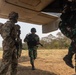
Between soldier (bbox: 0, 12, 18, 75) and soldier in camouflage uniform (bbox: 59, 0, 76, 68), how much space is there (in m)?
1.53

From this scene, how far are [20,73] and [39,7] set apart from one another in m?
3.57

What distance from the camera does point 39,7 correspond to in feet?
25.0

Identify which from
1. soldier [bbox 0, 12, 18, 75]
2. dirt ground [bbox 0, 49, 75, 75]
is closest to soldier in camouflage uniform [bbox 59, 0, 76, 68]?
soldier [bbox 0, 12, 18, 75]

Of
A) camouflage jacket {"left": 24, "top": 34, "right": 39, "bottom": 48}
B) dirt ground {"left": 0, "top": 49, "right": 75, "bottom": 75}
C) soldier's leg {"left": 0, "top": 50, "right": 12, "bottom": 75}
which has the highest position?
camouflage jacket {"left": 24, "top": 34, "right": 39, "bottom": 48}

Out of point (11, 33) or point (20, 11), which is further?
point (20, 11)

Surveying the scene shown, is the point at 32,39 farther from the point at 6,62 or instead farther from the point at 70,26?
the point at 70,26

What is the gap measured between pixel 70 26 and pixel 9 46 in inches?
72.8

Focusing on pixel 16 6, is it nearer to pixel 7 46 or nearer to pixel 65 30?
pixel 7 46

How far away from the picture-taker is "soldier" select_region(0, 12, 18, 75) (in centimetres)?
682

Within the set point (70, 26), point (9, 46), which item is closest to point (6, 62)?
point (9, 46)

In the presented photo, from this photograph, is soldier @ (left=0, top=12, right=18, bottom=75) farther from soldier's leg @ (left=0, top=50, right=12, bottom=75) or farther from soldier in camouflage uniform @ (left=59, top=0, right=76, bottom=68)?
soldier in camouflage uniform @ (left=59, top=0, right=76, bottom=68)

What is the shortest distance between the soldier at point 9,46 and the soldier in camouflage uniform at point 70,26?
1.53 m

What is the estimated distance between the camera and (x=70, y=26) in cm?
578

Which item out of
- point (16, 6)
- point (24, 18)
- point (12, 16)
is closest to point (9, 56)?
point (12, 16)
